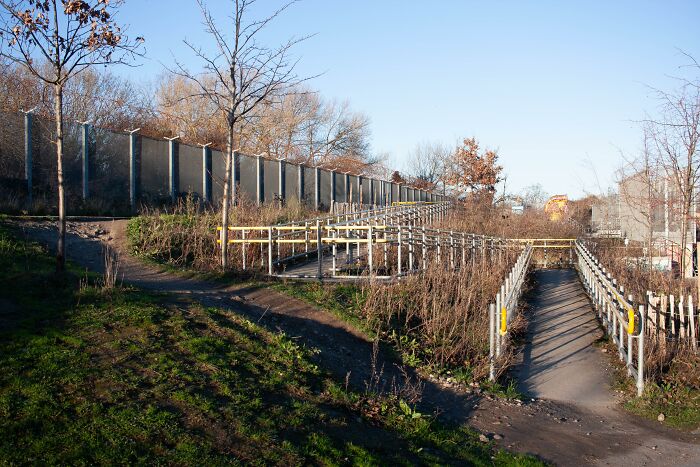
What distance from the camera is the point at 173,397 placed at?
20.4 ft

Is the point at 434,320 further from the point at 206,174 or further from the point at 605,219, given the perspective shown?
the point at 605,219

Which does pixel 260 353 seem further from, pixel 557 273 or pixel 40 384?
pixel 557 273

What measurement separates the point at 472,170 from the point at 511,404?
3973 centimetres

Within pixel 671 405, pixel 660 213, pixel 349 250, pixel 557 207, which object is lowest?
pixel 671 405

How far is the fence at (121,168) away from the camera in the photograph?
17.7 meters

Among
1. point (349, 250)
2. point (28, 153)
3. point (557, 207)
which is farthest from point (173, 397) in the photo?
point (557, 207)

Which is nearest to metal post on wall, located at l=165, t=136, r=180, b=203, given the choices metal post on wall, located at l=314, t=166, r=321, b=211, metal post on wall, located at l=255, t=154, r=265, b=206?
metal post on wall, located at l=255, t=154, r=265, b=206

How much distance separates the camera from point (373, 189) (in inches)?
1641

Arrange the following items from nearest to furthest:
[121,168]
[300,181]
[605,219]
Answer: [121,168], [300,181], [605,219]

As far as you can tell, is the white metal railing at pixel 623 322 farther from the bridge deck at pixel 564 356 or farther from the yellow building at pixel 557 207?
the yellow building at pixel 557 207

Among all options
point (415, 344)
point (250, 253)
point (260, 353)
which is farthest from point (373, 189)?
point (260, 353)

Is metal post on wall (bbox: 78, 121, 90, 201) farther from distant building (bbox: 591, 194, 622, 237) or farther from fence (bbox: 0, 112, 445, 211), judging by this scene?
distant building (bbox: 591, 194, 622, 237)

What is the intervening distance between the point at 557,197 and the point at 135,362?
51133 millimetres

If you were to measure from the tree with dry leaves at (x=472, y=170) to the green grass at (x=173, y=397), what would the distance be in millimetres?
39270
